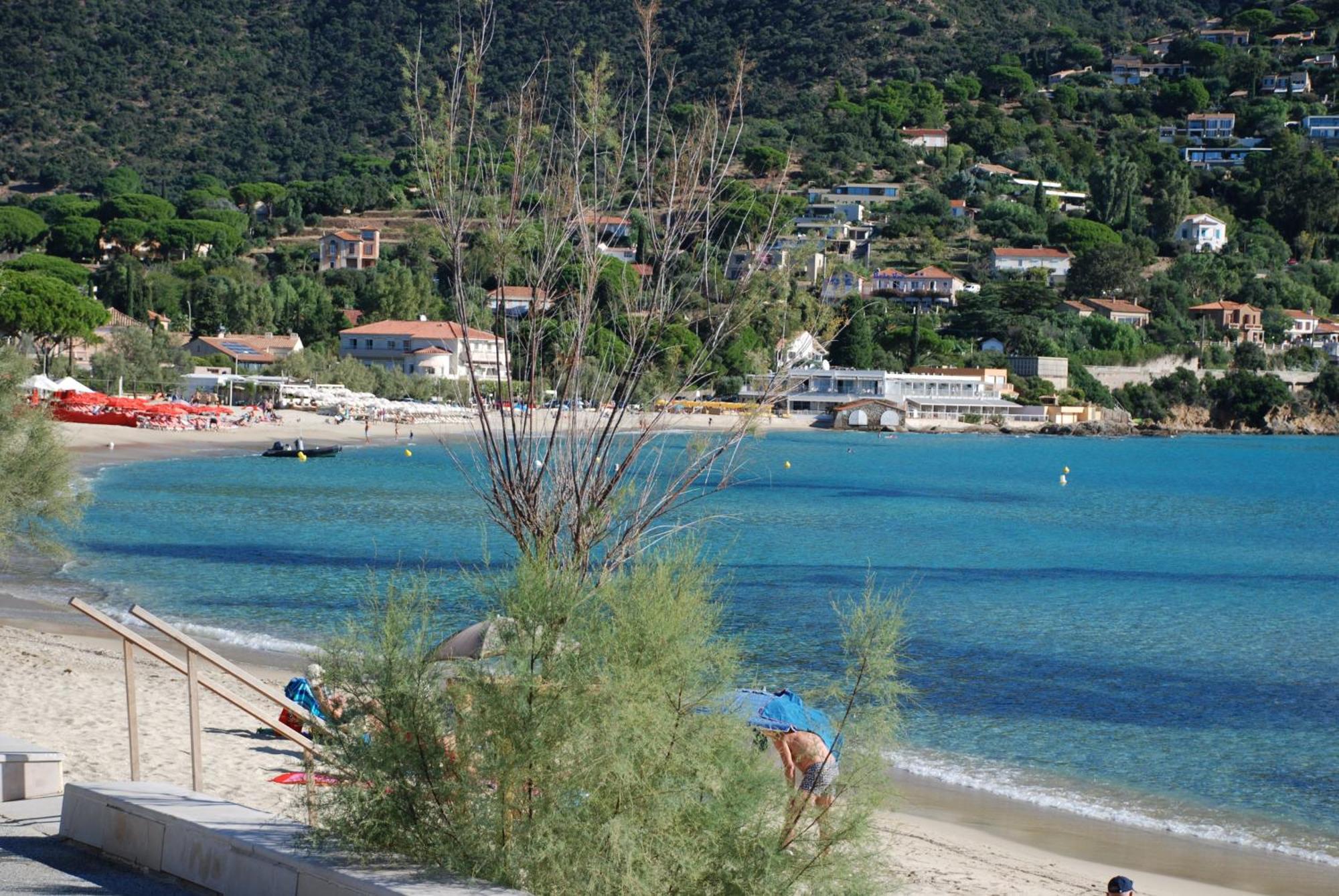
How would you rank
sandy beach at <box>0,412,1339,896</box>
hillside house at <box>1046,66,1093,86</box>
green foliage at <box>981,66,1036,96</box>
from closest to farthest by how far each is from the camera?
sandy beach at <box>0,412,1339,896</box>, green foliage at <box>981,66,1036,96</box>, hillside house at <box>1046,66,1093,86</box>

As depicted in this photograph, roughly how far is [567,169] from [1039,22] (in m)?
198

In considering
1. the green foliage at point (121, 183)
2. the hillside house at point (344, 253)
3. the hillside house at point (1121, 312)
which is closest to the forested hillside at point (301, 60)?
the green foliage at point (121, 183)

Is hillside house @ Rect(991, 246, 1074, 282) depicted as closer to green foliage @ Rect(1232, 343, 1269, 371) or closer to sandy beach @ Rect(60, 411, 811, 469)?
green foliage @ Rect(1232, 343, 1269, 371)

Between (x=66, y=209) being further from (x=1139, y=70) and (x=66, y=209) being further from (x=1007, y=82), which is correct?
(x=1139, y=70)

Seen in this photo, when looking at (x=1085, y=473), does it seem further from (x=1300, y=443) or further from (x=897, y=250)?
(x=897, y=250)

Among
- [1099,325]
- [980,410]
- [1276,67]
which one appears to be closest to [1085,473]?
[980,410]

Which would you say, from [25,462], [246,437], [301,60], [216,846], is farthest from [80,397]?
[301,60]

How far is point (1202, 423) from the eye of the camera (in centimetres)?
10025

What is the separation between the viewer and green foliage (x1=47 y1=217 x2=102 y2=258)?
10619 centimetres

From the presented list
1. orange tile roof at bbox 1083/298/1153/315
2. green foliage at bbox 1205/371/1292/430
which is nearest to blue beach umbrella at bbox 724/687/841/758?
green foliage at bbox 1205/371/1292/430

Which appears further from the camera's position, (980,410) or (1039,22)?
(1039,22)

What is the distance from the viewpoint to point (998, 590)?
27.1m

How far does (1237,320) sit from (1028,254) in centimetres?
1675

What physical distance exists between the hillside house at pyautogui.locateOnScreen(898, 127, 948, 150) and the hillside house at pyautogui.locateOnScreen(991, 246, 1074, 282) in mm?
31129
